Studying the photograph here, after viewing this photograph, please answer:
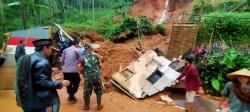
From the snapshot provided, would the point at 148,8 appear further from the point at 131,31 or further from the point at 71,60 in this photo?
the point at 71,60

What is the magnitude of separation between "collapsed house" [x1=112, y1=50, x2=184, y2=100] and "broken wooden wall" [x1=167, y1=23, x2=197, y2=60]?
1550 millimetres

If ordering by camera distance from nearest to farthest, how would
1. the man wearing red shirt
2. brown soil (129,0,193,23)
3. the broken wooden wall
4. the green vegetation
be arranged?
the man wearing red shirt → the broken wooden wall → brown soil (129,0,193,23) → the green vegetation

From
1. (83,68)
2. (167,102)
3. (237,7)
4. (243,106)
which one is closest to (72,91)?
(83,68)

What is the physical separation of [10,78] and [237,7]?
11113mm

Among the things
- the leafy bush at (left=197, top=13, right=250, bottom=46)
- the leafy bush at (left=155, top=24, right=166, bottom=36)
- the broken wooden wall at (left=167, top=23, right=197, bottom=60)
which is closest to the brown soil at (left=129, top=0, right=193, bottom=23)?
the leafy bush at (left=155, top=24, right=166, bottom=36)

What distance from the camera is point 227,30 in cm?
1359

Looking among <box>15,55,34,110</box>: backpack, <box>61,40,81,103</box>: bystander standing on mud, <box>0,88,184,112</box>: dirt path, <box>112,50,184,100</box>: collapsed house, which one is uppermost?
<box>15,55,34,110</box>: backpack

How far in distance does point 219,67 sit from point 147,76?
219cm

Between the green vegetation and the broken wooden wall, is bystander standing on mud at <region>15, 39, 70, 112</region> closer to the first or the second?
the broken wooden wall

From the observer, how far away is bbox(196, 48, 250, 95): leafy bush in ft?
38.0

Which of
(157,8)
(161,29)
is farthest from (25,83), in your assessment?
(157,8)

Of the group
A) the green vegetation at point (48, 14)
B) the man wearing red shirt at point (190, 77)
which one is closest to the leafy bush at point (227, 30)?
the man wearing red shirt at point (190, 77)

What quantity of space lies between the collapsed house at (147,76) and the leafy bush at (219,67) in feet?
2.73

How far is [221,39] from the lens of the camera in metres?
13.5
